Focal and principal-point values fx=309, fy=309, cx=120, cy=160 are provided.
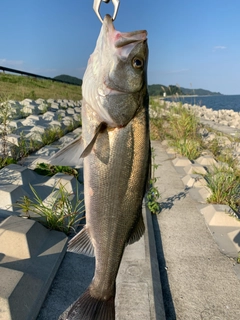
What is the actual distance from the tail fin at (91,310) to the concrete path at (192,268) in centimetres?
130

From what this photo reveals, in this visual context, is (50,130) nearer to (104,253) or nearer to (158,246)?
(158,246)

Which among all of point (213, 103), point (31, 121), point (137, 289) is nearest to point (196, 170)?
point (137, 289)

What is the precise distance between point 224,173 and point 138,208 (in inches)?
169

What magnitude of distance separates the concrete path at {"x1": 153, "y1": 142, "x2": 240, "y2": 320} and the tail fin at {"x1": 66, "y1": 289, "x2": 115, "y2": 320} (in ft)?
4.27

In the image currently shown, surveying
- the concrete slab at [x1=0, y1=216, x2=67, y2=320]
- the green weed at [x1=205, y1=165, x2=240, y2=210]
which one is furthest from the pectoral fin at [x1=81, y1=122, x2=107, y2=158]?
the green weed at [x1=205, y1=165, x2=240, y2=210]

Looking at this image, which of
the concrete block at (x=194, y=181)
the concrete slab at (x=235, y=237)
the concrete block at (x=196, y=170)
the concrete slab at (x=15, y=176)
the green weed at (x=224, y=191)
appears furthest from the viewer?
the concrete block at (x=196, y=170)

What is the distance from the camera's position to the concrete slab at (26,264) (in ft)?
7.97

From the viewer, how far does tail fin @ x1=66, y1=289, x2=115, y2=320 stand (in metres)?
1.91

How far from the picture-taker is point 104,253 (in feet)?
6.33

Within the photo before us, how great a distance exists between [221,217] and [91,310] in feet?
10.9

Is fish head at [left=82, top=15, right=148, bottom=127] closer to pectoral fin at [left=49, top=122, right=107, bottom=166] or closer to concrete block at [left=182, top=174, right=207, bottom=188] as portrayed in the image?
pectoral fin at [left=49, top=122, right=107, bottom=166]

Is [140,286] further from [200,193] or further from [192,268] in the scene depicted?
[200,193]

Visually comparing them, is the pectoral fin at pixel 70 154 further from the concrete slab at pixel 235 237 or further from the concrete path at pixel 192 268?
the concrete slab at pixel 235 237

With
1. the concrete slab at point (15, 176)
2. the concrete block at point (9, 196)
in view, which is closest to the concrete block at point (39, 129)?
the concrete slab at point (15, 176)
